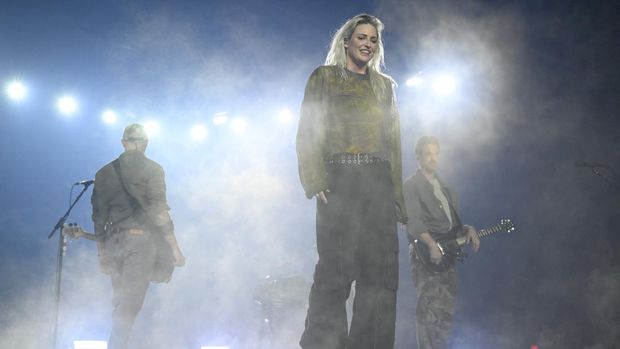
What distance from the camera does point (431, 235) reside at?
4.44 meters

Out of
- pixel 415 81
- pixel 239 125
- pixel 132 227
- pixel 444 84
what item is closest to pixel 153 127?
pixel 239 125

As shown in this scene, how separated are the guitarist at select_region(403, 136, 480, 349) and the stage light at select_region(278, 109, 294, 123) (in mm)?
7961

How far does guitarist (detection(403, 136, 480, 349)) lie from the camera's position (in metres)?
3.99

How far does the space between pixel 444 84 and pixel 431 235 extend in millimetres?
5546

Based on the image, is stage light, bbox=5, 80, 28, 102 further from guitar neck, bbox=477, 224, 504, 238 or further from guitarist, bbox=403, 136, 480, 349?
guitar neck, bbox=477, 224, 504, 238

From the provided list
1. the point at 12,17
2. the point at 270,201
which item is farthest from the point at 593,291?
the point at 12,17

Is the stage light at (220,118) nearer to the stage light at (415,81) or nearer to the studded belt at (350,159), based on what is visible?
the stage light at (415,81)

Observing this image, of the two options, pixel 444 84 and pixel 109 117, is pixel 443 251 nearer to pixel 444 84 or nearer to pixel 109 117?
pixel 444 84

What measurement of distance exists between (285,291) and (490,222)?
414 cm

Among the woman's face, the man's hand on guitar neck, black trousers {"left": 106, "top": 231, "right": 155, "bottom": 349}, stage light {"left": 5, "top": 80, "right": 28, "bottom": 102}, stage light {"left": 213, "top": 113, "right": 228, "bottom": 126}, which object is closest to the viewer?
the woman's face

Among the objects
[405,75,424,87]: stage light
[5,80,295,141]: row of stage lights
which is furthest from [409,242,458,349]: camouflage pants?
[5,80,295,141]: row of stage lights

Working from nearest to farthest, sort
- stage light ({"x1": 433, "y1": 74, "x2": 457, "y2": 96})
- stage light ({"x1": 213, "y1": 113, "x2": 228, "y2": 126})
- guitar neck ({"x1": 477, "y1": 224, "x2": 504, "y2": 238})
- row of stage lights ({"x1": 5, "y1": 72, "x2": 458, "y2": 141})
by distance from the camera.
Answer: guitar neck ({"x1": 477, "y1": 224, "x2": 504, "y2": 238}), stage light ({"x1": 433, "y1": 74, "x2": 457, "y2": 96}), row of stage lights ({"x1": 5, "y1": 72, "x2": 458, "y2": 141}), stage light ({"x1": 213, "y1": 113, "x2": 228, "y2": 126})

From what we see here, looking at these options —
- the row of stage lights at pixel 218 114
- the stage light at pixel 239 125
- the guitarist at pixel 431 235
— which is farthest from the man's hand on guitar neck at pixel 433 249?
the stage light at pixel 239 125

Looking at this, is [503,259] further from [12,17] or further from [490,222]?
[12,17]
